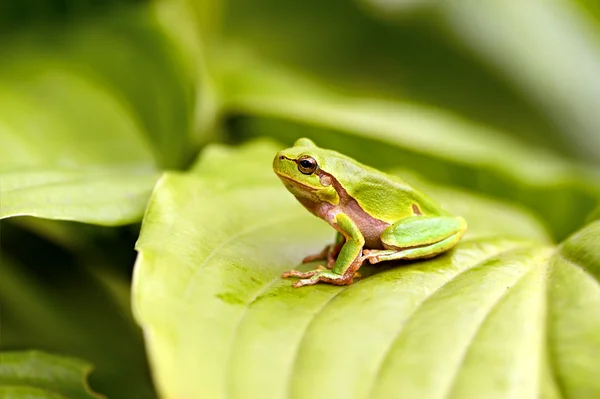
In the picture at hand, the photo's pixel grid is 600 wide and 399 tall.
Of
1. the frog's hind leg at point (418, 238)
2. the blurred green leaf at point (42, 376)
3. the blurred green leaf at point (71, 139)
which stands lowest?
the blurred green leaf at point (42, 376)

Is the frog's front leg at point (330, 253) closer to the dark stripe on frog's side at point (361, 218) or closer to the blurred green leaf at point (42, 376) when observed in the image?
the dark stripe on frog's side at point (361, 218)

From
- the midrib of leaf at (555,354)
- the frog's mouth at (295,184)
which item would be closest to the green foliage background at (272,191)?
the midrib of leaf at (555,354)

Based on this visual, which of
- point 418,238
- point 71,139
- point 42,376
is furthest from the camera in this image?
point 71,139

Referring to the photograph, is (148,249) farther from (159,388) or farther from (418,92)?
(418,92)

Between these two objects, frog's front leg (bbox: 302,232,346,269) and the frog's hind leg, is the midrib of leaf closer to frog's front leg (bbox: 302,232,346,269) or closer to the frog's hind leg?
the frog's hind leg

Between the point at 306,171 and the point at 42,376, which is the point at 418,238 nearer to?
the point at 306,171

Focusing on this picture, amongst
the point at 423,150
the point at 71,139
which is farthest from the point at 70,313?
the point at 423,150
